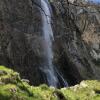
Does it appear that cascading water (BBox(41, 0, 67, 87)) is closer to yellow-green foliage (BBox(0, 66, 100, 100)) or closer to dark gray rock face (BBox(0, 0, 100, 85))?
dark gray rock face (BBox(0, 0, 100, 85))

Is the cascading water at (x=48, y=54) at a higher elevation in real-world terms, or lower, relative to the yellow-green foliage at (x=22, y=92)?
lower

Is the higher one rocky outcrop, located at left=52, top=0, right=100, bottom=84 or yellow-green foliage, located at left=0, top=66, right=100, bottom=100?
yellow-green foliage, located at left=0, top=66, right=100, bottom=100

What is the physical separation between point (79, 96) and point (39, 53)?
21078 millimetres

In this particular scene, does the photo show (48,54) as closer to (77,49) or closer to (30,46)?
(30,46)

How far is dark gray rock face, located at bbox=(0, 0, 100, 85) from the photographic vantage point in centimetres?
3609

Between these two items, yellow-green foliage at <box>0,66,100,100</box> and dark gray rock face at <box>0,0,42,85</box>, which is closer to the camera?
yellow-green foliage at <box>0,66,100,100</box>

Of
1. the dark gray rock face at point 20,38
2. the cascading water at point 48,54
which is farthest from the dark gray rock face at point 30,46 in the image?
the cascading water at point 48,54

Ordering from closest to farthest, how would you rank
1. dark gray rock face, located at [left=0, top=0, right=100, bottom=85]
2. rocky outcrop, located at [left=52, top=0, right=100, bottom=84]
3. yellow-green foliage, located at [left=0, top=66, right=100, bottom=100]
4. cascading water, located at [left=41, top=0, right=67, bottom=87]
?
yellow-green foliage, located at [left=0, top=66, right=100, bottom=100] → dark gray rock face, located at [left=0, top=0, right=100, bottom=85] → cascading water, located at [left=41, top=0, right=67, bottom=87] → rocky outcrop, located at [left=52, top=0, right=100, bottom=84]

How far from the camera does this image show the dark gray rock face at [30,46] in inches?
1421

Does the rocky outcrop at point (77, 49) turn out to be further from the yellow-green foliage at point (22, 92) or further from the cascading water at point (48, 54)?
the yellow-green foliage at point (22, 92)

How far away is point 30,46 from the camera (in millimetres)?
38031

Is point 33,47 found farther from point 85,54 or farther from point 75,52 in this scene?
point 85,54

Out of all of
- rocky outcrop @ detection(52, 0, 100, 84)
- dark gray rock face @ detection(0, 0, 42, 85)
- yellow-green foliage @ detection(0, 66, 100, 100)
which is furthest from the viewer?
rocky outcrop @ detection(52, 0, 100, 84)

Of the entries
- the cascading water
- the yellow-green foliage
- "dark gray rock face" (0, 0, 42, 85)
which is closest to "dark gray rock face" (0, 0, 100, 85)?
"dark gray rock face" (0, 0, 42, 85)
